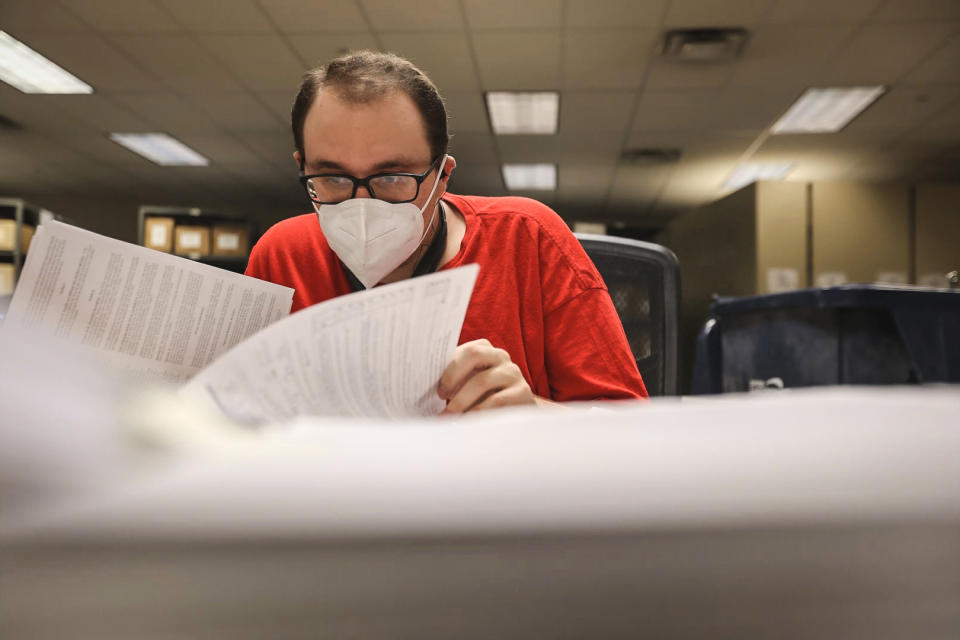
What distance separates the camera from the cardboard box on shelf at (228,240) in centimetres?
550

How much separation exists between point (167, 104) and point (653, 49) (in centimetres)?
335

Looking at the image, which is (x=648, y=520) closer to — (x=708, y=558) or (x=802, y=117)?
(x=708, y=558)

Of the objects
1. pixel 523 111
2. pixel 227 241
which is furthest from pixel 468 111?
pixel 227 241

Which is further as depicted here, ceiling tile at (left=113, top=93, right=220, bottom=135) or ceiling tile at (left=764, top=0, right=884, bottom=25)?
ceiling tile at (left=113, top=93, right=220, bottom=135)

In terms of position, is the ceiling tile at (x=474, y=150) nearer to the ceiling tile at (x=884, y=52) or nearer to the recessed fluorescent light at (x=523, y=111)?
the recessed fluorescent light at (x=523, y=111)

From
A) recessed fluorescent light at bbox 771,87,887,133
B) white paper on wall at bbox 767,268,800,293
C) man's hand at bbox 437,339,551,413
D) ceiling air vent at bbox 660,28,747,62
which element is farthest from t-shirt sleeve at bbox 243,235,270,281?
recessed fluorescent light at bbox 771,87,887,133

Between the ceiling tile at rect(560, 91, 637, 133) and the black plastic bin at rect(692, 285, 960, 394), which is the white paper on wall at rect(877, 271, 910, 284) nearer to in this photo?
the ceiling tile at rect(560, 91, 637, 133)

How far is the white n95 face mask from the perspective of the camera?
2.81 feet

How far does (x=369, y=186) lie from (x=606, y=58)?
337cm

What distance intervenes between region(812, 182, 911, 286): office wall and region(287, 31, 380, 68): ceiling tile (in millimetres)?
3045

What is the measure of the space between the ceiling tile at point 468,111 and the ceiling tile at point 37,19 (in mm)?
2130

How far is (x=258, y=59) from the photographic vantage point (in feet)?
12.7

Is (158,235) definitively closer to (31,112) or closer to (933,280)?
(31,112)

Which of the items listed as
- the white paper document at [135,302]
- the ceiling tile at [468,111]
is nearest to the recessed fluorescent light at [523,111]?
the ceiling tile at [468,111]
